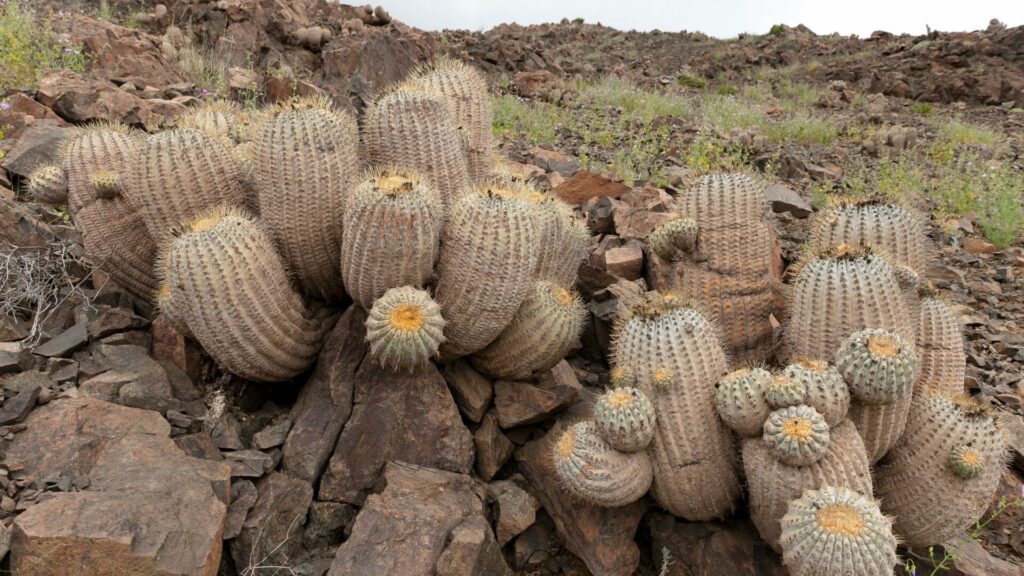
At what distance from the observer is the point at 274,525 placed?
2.96 m

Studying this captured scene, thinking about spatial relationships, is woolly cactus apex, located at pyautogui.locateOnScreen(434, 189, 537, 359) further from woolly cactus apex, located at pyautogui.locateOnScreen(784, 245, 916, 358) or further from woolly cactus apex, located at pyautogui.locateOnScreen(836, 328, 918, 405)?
woolly cactus apex, located at pyautogui.locateOnScreen(836, 328, 918, 405)

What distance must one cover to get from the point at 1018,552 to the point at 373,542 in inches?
122

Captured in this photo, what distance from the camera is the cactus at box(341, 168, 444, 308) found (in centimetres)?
305

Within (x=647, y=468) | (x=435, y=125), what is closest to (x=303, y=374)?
(x=435, y=125)

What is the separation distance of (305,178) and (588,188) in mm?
3322

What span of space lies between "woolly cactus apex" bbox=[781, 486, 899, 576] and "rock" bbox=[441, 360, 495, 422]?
1.59 metres

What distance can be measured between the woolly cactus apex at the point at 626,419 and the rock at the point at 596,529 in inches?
18.3

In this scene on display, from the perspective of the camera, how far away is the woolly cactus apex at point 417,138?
3.66 m

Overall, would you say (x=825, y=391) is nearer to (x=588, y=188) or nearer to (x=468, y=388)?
(x=468, y=388)

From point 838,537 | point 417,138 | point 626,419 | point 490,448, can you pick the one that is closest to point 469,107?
point 417,138

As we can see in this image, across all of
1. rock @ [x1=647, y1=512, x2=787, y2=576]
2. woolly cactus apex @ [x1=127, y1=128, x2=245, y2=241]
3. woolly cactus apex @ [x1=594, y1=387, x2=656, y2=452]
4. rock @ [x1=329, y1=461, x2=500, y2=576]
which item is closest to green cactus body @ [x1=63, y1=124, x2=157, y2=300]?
woolly cactus apex @ [x1=127, y1=128, x2=245, y2=241]

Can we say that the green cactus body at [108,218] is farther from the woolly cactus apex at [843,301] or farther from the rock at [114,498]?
the woolly cactus apex at [843,301]

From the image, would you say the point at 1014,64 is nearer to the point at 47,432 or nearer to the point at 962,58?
the point at 962,58

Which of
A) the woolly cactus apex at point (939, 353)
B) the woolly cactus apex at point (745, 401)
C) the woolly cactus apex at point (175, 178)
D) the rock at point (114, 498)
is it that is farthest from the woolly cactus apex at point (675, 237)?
the rock at point (114, 498)
